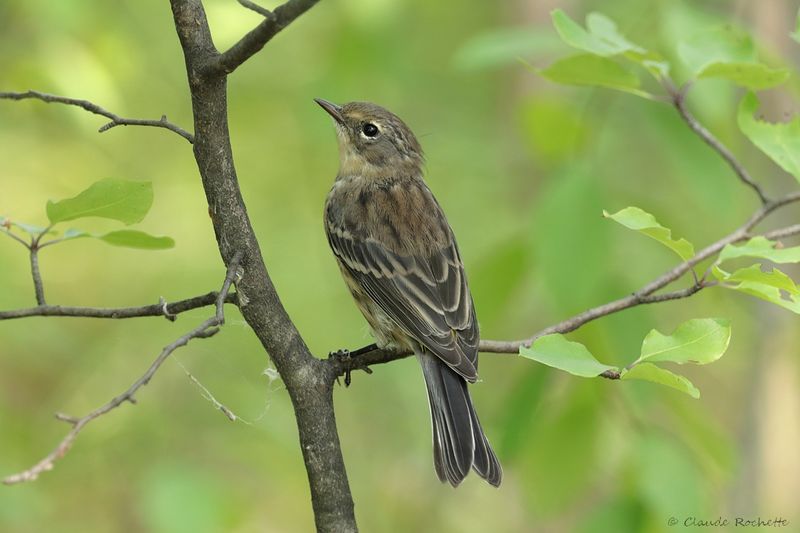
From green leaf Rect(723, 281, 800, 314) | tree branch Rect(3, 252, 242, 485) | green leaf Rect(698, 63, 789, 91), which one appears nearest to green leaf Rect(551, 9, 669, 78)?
green leaf Rect(698, 63, 789, 91)

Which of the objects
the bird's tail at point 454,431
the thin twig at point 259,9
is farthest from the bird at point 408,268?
the thin twig at point 259,9

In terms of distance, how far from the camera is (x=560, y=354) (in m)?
2.26

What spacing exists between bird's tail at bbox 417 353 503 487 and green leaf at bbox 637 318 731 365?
997 mm

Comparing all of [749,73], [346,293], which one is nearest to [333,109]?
[346,293]

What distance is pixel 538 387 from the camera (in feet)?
12.4

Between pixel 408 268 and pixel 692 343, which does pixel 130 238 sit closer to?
pixel 692 343

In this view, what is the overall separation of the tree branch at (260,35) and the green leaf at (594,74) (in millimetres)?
1115

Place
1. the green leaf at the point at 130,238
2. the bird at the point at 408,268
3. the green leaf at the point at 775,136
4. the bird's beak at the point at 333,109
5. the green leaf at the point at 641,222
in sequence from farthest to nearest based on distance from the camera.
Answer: the bird's beak at the point at 333,109, the bird at the point at 408,268, the green leaf at the point at 775,136, the green leaf at the point at 130,238, the green leaf at the point at 641,222

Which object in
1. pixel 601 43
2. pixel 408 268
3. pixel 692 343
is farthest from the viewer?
pixel 408 268

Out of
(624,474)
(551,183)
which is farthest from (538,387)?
(551,183)

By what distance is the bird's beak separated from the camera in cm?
469

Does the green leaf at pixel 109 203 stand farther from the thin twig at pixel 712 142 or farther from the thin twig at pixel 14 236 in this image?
the thin twig at pixel 712 142

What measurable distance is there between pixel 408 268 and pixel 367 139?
3.55ft

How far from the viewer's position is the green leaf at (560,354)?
2.18 meters
